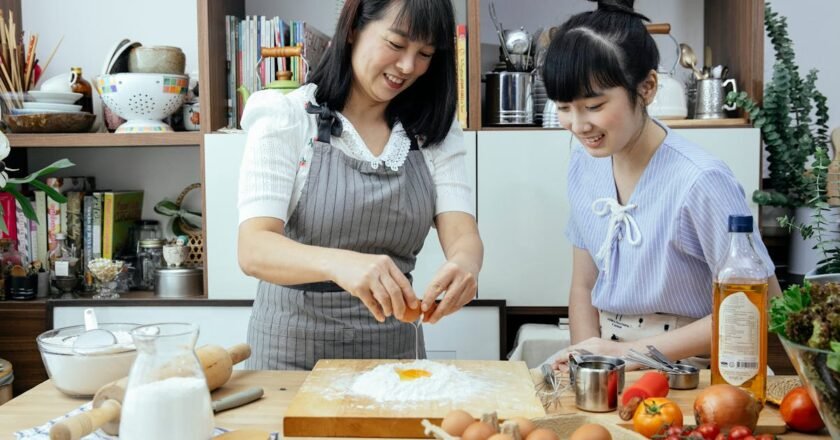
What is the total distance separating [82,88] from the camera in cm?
263

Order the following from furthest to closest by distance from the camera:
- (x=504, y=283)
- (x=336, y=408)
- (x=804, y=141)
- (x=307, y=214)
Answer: (x=504, y=283) < (x=804, y=141) < (x=307, y=214) < (x=336, y=408)

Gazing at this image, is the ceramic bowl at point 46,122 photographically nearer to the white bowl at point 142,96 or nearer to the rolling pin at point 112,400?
the white bowl at point 142,96

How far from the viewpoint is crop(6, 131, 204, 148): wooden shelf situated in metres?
2.50

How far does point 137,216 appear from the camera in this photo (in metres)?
2.81

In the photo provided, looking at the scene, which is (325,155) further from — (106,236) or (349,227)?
(106,236)

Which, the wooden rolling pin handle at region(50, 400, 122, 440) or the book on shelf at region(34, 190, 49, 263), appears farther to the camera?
the book on shelf at region(34, 190, 49, 263)

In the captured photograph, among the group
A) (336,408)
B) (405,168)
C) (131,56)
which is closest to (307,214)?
(405,168)

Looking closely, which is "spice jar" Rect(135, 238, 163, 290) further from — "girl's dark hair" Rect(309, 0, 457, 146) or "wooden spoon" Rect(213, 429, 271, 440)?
"wooden spoon" Rect(213, 429, 271, 440)

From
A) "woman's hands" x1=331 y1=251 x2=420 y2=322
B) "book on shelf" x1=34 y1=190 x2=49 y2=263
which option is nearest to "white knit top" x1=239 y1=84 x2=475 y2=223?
"woman's hands" x1=331 y1=251 x2=420 y2=322

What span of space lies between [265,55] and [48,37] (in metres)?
0.85

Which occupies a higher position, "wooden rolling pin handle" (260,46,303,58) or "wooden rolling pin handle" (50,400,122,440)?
"wooden rolling pin handle" (260,46,303,58)

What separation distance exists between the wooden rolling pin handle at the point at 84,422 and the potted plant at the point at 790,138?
1.82 m

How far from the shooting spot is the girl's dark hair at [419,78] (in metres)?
1.55

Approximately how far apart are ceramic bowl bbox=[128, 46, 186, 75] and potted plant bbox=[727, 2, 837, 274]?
5.33 feet
